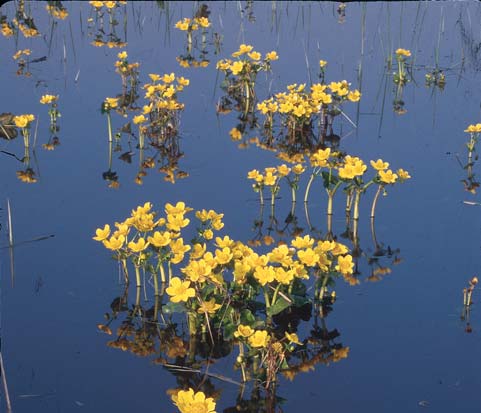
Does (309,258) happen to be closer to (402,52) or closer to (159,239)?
(159,239)

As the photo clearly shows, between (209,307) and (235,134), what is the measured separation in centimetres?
226

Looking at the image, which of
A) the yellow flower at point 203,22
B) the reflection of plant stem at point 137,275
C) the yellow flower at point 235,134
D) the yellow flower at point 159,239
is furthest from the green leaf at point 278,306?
the yellow flower at point 203,22

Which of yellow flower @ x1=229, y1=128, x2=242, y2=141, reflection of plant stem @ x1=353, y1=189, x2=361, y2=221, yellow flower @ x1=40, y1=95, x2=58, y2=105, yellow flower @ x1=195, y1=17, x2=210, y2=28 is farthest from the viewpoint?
yellow flower @ x1=195, y1=17, x2=210, y2=28

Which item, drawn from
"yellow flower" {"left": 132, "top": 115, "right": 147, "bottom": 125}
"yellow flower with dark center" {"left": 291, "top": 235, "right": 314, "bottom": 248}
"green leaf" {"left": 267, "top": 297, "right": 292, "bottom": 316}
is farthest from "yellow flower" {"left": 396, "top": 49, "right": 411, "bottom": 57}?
"green leaf" {"left": 267, "top": 297, "right": 292, "bottom": 316}

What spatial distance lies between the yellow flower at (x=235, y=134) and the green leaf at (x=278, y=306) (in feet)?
6.98

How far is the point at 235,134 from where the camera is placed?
4.98 metres

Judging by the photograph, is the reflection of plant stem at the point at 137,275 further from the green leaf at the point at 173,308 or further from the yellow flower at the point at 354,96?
the yellow flower at the point at 354,96

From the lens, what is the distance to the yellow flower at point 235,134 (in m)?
4.92

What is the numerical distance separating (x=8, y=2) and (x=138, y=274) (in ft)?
16.0

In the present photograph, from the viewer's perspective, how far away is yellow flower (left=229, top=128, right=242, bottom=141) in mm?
4918

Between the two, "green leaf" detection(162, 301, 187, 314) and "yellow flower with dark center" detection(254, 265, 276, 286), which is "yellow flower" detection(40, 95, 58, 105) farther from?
"yellow flower with dark center" detection(254, 265, 276, 286)

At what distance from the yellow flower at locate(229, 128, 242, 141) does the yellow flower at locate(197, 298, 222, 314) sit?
85.4 inches

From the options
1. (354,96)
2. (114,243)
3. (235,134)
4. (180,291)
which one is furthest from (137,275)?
(354,96)

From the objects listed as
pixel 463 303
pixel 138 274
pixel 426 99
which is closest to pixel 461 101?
pixel 426 99
